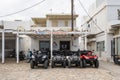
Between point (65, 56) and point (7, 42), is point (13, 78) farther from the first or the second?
point (7, 42)

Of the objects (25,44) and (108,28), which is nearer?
(108,28)

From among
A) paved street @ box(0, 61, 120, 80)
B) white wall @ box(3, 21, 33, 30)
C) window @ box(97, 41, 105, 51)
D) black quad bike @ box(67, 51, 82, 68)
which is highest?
white wall @ box(3, 21, 33, 30)

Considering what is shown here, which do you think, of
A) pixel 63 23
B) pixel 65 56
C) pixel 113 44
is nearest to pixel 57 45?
pixel 63 23

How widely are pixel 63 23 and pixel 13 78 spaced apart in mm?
22905

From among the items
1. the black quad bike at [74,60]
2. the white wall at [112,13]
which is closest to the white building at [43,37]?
the white wall at [112,13]

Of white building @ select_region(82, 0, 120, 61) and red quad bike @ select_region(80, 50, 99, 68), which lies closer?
red quad bike @ select_region(80, 50, 99, 68)

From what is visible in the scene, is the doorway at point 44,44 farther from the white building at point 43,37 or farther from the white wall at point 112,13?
the white wall at point 112,13

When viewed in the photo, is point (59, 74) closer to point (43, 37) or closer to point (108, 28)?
point (108, 28)

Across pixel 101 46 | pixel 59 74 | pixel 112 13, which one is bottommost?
pixel 59 74

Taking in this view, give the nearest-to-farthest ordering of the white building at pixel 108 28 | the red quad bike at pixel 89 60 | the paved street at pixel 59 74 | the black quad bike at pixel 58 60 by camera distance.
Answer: the paved street at pixel 59 74 → the black quad bike at pixel 58 60 → the red quad bike at pixel 89 60 → the white building at pixel 108 28

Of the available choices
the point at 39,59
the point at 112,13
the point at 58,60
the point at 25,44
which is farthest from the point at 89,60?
the point at 25,44

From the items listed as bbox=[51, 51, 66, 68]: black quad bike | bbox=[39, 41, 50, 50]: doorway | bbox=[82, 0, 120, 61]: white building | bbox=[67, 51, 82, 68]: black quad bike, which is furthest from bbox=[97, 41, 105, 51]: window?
bbox=[51, 51, 66, 68]: black quad bike

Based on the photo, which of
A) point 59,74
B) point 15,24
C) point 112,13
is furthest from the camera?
point 15,24

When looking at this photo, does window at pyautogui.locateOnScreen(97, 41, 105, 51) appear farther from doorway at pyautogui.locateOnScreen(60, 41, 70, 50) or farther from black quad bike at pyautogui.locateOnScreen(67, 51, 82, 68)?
black quad bike at pyautogui.locateOnScreen(67, 51, 82, 68)
